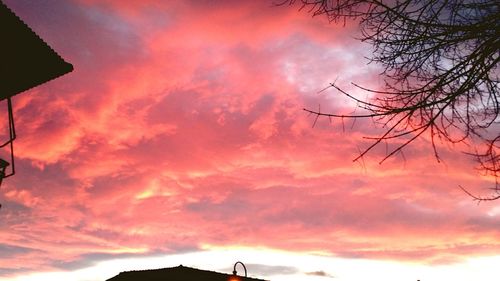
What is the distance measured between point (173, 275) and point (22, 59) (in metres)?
16.3

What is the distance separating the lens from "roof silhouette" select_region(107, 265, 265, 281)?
21.1m

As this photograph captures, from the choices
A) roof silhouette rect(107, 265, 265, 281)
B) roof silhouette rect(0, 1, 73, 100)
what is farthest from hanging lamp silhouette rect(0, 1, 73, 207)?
roof silhouette rect(107, 265, 265, 281)

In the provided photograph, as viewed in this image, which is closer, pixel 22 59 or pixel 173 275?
pixel 22 59

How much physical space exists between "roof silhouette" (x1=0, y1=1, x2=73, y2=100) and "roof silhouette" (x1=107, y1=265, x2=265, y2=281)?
15280mm

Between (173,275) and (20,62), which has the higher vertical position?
(20,62)

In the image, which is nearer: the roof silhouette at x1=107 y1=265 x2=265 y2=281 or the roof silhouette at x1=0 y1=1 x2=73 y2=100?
the roof silhouette at x1=0 y1=1 x2=73 y2=100

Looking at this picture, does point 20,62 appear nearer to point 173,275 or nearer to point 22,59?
point 22,59

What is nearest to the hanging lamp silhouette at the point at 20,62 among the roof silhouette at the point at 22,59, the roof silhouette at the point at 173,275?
the roof silhouette at the point at 22,59

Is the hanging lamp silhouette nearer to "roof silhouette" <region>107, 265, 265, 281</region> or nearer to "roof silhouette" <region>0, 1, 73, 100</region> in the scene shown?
"roof silhouette" <region>0, 1, 73, 100</region>

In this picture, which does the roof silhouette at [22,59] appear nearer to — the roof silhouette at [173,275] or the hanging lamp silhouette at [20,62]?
the hanging lamp silhouette at [20,62]

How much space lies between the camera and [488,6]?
11.5 feet

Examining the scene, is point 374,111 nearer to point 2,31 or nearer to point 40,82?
point 2,31

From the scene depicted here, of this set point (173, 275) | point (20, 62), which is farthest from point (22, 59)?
point (173, 275)

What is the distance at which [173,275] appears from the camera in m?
21.4
